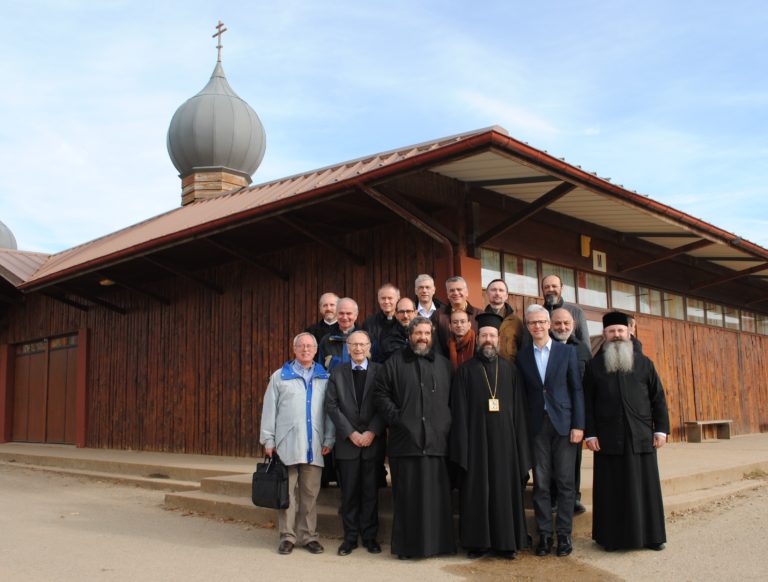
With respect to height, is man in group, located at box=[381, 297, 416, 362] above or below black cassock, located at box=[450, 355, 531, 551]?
above

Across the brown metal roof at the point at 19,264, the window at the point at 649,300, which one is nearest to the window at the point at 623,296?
the window at the point at 649,300

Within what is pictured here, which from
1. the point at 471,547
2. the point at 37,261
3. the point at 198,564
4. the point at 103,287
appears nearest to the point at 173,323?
the point at 103,287

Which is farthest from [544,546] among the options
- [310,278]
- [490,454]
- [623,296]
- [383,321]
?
[623,296]

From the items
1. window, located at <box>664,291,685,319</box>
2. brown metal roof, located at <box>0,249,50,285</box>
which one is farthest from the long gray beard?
brown metal roof, located at <box>0,249,50,285</box>

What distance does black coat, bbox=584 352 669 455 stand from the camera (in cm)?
524

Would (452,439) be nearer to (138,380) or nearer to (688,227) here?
(688,227)

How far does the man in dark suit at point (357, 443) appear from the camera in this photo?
218 inches

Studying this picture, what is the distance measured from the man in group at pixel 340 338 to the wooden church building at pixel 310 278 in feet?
5.24

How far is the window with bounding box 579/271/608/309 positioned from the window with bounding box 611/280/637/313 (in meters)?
0.23

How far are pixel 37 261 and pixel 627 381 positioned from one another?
13511 mm

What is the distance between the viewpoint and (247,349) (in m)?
10.6

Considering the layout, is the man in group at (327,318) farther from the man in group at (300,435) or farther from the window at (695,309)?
the window at (695,309)

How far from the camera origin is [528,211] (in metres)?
8.12

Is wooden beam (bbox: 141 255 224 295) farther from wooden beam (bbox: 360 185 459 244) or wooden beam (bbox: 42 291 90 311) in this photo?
wooden beam (bbox: 360 185 459 244)
